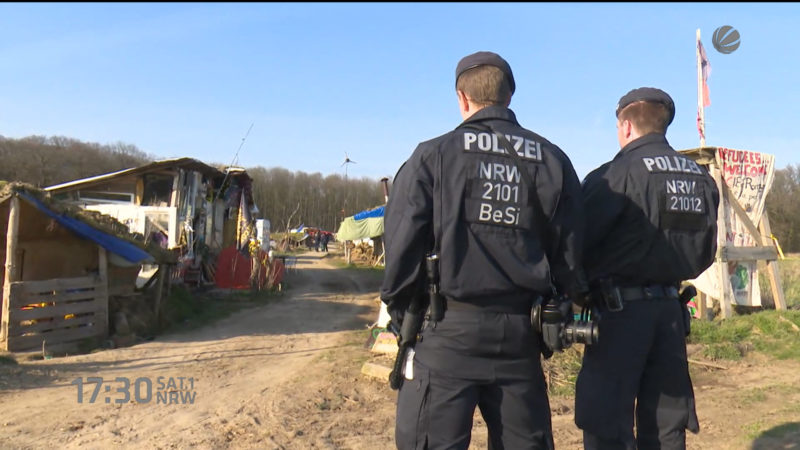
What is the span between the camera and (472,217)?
2.39m

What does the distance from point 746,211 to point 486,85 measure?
7782mm

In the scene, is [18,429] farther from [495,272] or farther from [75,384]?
[495,272]

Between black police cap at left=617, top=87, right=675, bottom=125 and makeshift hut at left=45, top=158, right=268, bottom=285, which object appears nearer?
black police cap at left=617, top=87, right=675, bottom=125

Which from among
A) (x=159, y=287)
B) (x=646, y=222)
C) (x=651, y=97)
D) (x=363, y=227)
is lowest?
(x=159, y=287)

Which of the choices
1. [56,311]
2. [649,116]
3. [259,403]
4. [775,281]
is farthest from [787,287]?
[56,311]

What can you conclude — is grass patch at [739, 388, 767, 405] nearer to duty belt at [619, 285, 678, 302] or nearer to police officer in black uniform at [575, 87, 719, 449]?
police officer in black uniform at [575, 87, 719, 449]

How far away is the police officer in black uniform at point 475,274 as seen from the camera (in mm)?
2365

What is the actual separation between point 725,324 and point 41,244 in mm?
9998

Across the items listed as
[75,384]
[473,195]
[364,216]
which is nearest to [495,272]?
[473,195]

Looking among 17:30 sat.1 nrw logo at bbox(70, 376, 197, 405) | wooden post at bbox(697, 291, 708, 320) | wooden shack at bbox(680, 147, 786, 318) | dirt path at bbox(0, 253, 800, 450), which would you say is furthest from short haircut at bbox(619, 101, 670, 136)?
wooden post at bbox(697, 291, 708, 320)

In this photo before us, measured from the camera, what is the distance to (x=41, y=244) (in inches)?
353

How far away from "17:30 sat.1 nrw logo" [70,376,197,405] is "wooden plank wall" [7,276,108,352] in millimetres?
1810

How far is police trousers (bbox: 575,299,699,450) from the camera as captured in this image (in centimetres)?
300

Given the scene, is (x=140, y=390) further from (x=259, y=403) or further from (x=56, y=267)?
(x=56, y=267)
